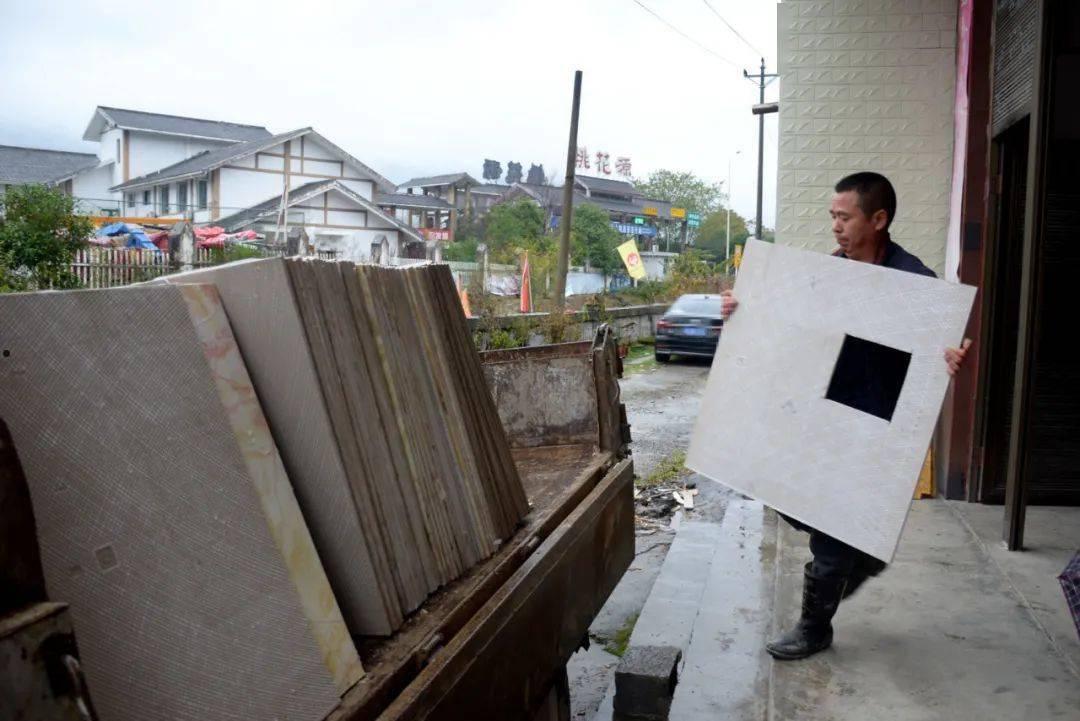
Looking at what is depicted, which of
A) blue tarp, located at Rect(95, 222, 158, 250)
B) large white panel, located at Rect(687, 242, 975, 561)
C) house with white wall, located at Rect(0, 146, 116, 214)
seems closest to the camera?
large white panel, located at Rect(687, 242, 975, 561)

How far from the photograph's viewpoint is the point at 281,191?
122ft

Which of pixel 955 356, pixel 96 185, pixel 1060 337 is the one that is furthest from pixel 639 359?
pixel 96 185

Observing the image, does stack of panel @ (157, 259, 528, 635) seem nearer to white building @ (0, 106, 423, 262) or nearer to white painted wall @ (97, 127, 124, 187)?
white building @ (0, 106, 423, 262)

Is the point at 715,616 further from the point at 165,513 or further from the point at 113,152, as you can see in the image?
the point at 113,152

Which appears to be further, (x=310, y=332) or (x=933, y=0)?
(x=933, y=0)

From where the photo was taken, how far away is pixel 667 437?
10930mm

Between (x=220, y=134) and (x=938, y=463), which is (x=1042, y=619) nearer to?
(x=938, y=463)

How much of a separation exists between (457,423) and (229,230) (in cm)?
3180

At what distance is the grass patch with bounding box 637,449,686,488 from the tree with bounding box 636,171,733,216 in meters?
68.4

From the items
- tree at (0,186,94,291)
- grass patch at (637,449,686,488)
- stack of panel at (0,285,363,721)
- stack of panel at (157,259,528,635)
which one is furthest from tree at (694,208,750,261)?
stack of panel at (0,285,363,721)

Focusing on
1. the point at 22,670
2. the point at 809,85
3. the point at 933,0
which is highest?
the point at 933,0

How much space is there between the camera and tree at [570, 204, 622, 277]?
39.1 m

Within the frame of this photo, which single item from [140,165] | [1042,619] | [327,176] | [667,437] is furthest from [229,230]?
[1042,619]

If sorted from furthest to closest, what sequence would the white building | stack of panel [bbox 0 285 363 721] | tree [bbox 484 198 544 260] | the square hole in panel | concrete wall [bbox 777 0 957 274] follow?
tree [bbox 484 198 544 260], the white building, concrete wall [bbox 777 0 957 274], the square hole in panel, stack of panel [bbox 0 285 363 721]
